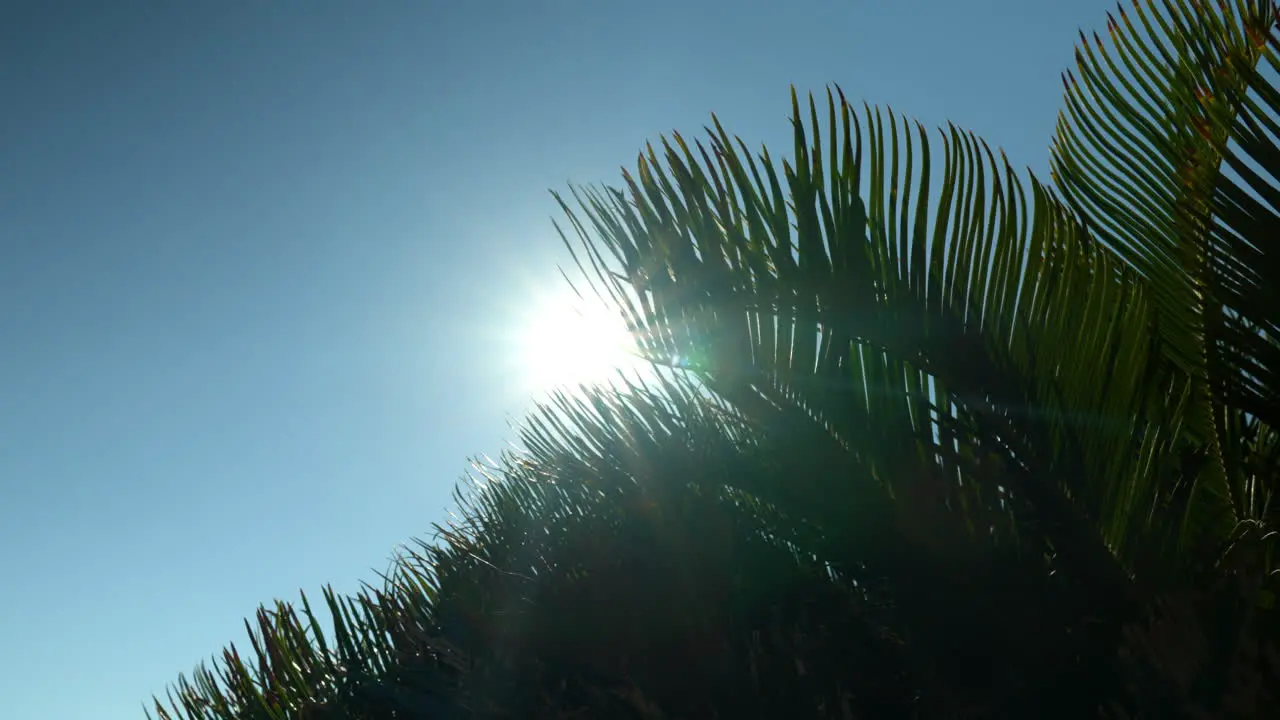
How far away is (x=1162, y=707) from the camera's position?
1693 mm

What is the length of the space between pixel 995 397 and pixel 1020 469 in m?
0.18

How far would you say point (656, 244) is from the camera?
2.37 m

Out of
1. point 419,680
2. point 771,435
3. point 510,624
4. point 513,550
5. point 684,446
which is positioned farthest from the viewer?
point 513,550

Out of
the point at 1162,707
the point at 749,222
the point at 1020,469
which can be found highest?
the point at 749,222

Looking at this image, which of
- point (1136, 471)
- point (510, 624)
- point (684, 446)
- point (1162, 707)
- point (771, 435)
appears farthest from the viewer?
point (510, 624)

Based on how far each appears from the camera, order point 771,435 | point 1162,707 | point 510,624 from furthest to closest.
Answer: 1. point 510,624
2. point 771,435
3. point 1162,707

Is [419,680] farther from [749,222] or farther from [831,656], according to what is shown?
[749,222]

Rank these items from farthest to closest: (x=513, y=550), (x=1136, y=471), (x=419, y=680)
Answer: (x=513, y=550) < (x=419, y=680) < (x=1136, y=471)

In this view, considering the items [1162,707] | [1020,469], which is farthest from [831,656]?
[1162,707]

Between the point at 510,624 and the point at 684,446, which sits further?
the point at 510,624

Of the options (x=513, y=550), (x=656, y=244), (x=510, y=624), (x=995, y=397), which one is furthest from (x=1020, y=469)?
(x=513, y=550)

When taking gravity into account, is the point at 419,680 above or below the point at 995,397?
above

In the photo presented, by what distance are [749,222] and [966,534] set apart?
93 centimetres

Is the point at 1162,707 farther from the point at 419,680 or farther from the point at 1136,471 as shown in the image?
the point at 419,680
